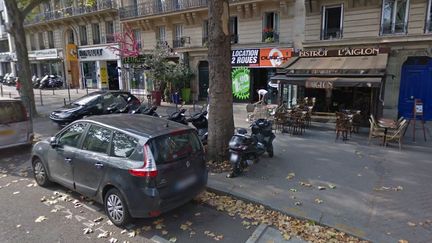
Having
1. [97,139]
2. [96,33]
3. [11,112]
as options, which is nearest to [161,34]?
[96,33]

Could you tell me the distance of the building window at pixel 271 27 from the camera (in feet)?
51.6

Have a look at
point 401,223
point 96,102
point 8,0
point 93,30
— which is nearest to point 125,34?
point 93,30

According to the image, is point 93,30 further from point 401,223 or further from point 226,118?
point 401,223

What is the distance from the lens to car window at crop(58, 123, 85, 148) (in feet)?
16.3

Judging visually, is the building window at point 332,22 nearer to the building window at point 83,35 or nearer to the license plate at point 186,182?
the license plate at point 186,182

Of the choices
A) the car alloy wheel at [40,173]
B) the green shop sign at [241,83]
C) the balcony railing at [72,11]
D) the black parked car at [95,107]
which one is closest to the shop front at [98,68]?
the balcony railing at [72,11]

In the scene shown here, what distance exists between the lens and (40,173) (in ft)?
18.9

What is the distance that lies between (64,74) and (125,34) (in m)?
11.1

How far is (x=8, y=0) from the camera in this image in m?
12.2

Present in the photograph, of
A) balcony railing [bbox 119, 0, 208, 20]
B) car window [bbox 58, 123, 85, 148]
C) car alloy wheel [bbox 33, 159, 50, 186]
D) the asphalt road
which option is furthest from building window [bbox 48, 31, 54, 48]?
car window [bbox 58, 123, 85, 148]

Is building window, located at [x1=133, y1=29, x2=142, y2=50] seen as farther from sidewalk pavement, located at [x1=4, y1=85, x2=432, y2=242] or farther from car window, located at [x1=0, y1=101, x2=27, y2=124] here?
sidewalk pavement, located at [x1=4, y1=85, x2=432, y2=242]

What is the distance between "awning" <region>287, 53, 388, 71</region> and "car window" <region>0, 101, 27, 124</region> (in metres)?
9.53

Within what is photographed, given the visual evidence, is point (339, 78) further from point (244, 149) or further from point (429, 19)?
point (244, 149)

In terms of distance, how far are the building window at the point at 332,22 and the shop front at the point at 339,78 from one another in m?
1.02
